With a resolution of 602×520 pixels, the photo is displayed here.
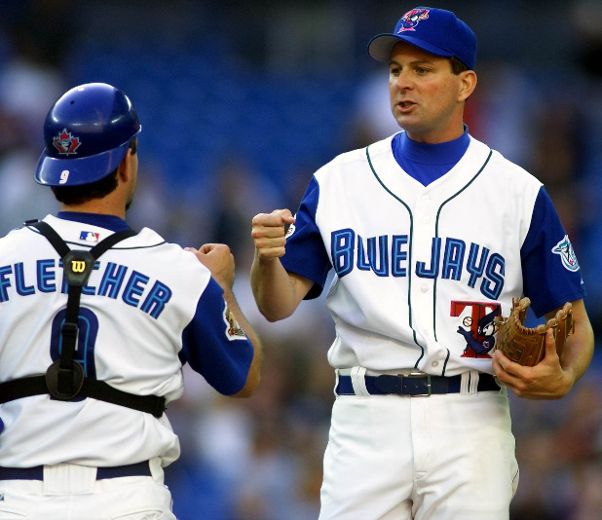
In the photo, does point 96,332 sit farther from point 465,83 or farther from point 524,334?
point 465,83

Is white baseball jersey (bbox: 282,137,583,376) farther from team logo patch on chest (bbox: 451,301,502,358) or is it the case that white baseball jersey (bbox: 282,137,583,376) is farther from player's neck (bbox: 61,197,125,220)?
player's neck (bbox: 61,197,125,220)

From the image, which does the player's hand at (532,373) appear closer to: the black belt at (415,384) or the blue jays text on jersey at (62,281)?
the black belt at (415,384)

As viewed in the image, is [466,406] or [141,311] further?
[466,406]

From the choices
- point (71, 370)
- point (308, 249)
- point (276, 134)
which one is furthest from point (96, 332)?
point (276, 134)

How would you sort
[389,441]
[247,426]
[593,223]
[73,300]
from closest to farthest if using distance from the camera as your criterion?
1. [73,300]
2. [389,441]
3. [247,426]
4. [593,223]

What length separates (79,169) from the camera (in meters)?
3.99

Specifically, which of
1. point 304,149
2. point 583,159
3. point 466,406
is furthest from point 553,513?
point 304,149

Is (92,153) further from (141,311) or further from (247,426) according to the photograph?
(247,426)

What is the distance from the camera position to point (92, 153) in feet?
13.2

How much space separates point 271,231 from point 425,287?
1.98ft

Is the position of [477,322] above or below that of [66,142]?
below

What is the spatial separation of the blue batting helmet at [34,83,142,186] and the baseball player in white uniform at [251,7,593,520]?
55 cm

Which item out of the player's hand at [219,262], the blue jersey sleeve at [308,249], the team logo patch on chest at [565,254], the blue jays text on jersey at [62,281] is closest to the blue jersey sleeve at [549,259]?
the team logo patch on chest at [565,254]

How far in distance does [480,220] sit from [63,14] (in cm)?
940
